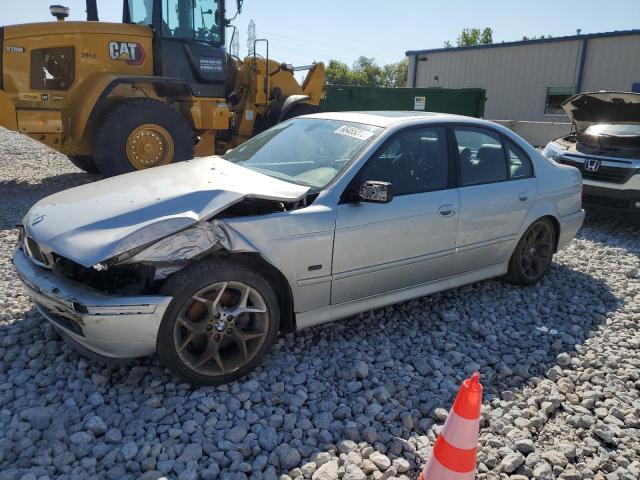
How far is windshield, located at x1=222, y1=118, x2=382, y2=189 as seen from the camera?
11.5 ft

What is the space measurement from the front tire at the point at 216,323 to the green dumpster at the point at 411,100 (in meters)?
14.3

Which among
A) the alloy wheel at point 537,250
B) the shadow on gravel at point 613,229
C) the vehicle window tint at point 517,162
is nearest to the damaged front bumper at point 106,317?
the vehicle window tint at point 517,162

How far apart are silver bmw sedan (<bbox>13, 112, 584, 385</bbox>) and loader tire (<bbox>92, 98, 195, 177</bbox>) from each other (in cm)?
388

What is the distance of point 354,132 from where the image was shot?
375 cm

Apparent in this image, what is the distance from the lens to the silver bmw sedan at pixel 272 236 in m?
2.72

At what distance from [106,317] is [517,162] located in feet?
11.5

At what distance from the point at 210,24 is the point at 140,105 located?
1878 mm

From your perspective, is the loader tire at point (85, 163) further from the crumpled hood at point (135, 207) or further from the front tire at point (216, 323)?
the front tire at point (216, 323)

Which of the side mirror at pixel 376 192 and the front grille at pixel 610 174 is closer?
the side mirror at pixel 376 192

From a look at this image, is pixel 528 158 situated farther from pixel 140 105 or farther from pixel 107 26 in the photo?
pixel 107 26

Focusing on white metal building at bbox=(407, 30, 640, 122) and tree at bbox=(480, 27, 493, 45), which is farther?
tree at bbox=(480, 27, 493, 45)

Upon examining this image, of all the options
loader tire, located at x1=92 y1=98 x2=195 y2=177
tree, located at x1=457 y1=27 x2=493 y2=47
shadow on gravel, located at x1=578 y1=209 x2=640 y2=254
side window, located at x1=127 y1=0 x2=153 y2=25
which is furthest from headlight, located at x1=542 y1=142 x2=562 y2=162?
tree, located at x1=457 y1=27 x2=493 y2=47

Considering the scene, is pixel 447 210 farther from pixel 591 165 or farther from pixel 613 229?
pixel 613 229

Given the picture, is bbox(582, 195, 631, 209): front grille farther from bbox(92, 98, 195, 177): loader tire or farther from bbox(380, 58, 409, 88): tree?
bbox(380, 58, 409, 88): tree
